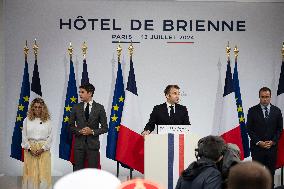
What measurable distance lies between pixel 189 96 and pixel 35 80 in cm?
255

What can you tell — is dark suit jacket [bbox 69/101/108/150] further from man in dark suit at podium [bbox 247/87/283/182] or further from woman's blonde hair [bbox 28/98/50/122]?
man in dark suit at podium [bbox 247/87/283/182]

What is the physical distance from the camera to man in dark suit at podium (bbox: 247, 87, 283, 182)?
6879 millimetres

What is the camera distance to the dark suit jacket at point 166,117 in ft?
21.1

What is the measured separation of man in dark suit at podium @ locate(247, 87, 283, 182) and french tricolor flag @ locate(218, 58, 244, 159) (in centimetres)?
61

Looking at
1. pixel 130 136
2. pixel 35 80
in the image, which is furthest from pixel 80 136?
pixel 35 80

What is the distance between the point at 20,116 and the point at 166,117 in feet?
8.43

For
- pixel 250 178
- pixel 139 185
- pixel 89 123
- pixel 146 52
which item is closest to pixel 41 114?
pixel 89 123

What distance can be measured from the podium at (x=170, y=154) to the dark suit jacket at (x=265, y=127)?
172cm

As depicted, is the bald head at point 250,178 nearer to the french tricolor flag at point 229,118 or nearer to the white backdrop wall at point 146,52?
the french tricolor flag at point 229,118

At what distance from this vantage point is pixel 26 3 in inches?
319

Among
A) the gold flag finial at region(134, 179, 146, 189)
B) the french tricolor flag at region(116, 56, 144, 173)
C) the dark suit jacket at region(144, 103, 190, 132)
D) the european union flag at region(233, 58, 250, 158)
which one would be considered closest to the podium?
the dark suit jacket at region(144, 103, 190, 132)

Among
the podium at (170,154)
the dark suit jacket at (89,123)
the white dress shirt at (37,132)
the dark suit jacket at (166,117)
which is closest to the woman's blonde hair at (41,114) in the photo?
the white dress shirt at (37,132)

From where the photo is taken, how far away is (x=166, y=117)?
21.4ft

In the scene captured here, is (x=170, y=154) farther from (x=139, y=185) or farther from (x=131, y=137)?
(x=139, y=185)
